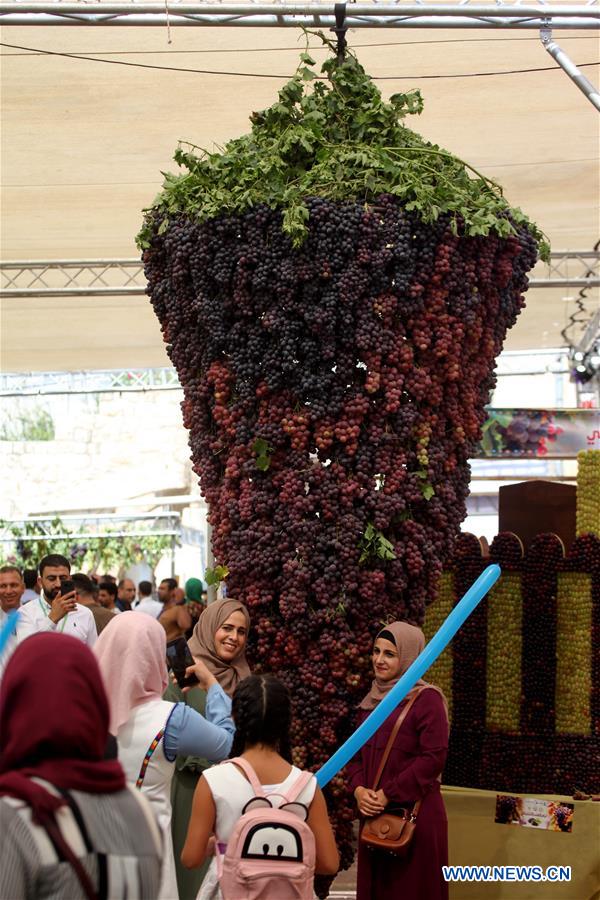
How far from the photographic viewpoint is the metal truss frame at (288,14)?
17.0 ft

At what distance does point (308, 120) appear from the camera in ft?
12.8

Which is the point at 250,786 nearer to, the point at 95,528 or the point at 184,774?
the point at 184,774

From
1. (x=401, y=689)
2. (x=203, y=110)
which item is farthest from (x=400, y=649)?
(x=203, y=110)

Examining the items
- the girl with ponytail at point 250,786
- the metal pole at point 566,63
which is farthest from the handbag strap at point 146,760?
the metal pole at point 566,63

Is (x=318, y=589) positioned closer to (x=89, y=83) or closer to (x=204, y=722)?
(x=204, y=722)

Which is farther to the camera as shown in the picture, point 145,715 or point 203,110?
point 203,110

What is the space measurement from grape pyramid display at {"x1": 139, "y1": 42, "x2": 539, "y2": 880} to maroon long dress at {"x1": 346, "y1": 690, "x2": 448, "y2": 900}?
107 millimetres

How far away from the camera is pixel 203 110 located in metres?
8.20

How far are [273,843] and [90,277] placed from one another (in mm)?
10805

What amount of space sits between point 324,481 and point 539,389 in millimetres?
20307

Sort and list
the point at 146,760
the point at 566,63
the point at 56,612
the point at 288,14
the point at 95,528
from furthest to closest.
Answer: the point at 95,528
the point at 566,63
the point at 288,14
the point at 56,612
the point at 146,760

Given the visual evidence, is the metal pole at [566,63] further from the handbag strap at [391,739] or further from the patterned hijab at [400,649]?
the handbag strap at [391,739]

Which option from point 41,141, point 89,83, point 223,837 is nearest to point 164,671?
point 223,837

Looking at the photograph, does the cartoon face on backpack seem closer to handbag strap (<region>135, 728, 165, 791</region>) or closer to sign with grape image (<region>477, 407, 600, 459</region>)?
Answer: handbag strap (<region>135, 728, 165, 791</region>)
